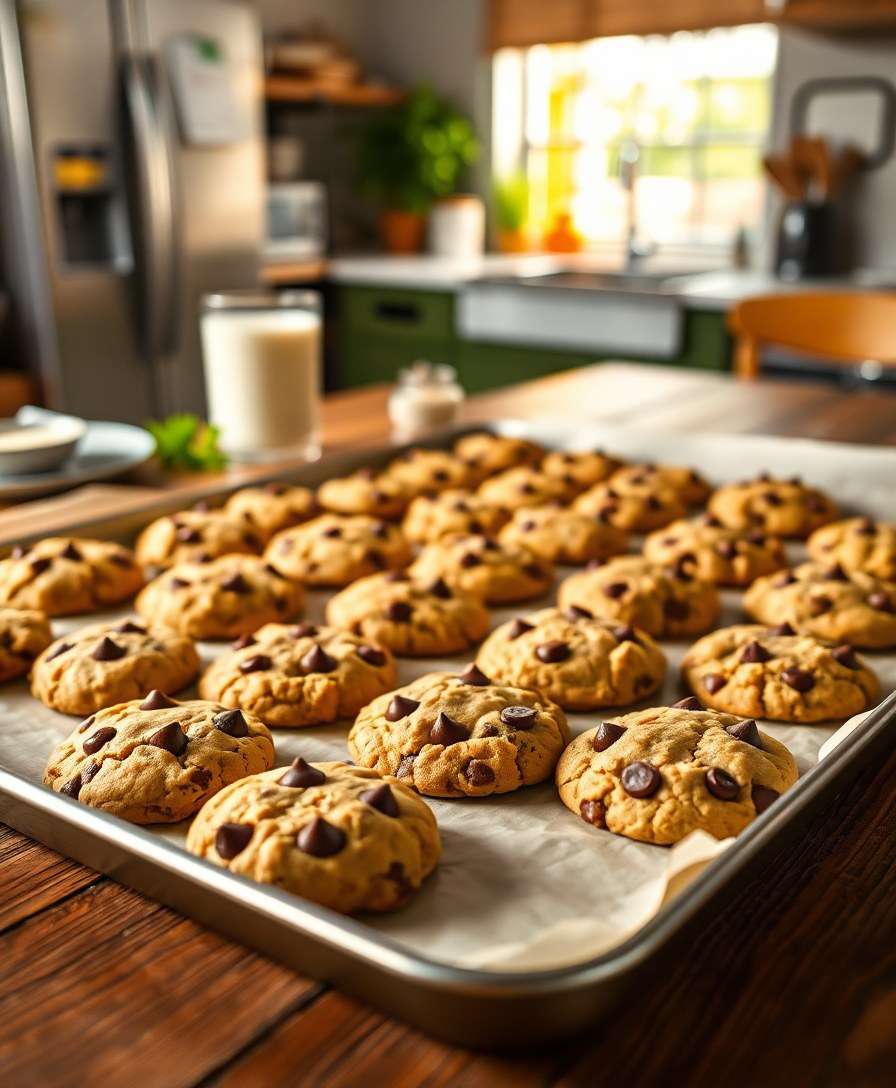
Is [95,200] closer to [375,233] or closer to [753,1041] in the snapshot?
[375,233]

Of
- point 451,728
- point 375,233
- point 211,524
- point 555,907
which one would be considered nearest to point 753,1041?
point 555,907

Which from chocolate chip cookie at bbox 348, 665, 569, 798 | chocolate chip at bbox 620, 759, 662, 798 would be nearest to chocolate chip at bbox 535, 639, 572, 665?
chocolate chip cookie at bbox 348, 665, 569, 798

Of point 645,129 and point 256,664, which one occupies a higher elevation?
point 645,129

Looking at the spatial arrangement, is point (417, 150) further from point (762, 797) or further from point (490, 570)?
point (762, 797)

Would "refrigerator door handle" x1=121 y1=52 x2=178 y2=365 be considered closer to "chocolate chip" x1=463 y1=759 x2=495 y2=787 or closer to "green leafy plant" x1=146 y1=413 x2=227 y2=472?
"green leafy plant" x1=146 y1=413 x2=227 y2=472

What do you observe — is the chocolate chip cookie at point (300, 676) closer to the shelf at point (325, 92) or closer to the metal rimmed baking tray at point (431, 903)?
the metal rimmed baking tray at point (431, 903)

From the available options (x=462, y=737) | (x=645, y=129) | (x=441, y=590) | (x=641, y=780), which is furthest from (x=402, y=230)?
(x=641, y=780)
